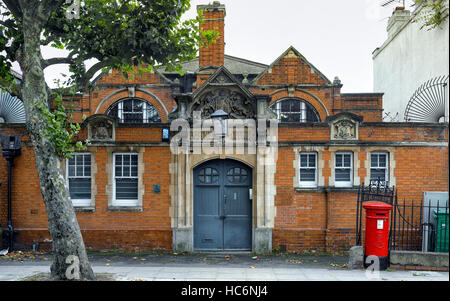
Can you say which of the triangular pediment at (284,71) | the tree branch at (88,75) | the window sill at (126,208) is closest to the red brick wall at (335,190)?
the window sill at (126,208)

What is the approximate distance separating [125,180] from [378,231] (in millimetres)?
7201

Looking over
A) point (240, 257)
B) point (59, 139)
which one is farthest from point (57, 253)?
point (240, 257)

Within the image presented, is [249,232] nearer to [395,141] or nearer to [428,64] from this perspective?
[395,141]

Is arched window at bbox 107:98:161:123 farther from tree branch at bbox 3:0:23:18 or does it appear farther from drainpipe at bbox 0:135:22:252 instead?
tree branch at bbox 3:0:23:18

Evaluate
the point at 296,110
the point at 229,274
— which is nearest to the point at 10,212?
the point at 229,274

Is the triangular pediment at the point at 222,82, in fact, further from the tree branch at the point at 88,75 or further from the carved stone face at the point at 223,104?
the tree branch at the point at 88,75

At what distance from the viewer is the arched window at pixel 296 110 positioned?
1828cm

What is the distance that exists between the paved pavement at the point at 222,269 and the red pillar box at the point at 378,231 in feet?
1.38

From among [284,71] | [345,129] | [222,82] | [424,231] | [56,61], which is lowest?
[424,231]

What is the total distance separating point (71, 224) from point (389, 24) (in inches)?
810

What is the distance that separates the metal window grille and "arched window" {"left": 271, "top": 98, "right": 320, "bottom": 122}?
9176 mm

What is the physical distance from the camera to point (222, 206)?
11.0m

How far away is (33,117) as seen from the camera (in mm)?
7488

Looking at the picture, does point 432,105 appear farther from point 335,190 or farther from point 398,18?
point 398,18
